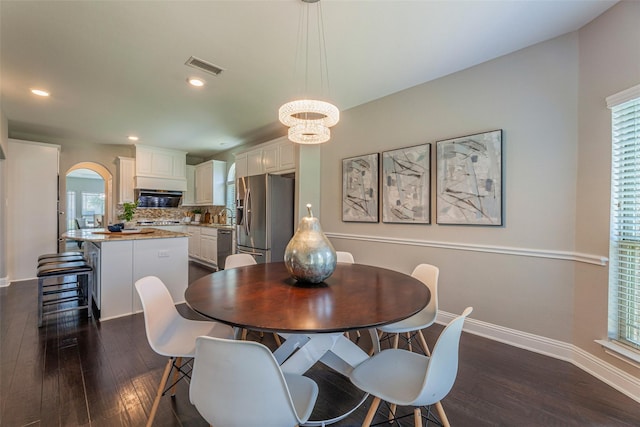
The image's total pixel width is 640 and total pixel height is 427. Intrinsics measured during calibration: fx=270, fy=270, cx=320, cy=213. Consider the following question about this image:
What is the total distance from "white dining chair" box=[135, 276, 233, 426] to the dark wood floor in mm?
338

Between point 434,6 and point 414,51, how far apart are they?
1.72 ft

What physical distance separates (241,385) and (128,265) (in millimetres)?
3042

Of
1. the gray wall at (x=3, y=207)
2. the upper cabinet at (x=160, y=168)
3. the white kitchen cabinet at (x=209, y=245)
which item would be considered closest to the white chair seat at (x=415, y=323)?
the white kitchen cabinet at (x=209, y=245)

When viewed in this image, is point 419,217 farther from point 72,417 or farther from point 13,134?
point 13,134

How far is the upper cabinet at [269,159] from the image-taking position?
13.8 ft

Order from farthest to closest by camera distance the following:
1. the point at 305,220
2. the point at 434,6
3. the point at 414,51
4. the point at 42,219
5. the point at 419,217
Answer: the point at 42,219
the point at 419,217
the point at 414,51
the point at 434,6
the point at 305,220

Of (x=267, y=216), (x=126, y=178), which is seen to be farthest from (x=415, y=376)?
(x=126, y=178)

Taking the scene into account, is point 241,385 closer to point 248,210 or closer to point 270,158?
point 248,210

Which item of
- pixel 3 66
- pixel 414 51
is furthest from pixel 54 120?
pixel 414 51

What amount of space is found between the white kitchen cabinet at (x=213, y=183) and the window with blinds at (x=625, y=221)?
6123mm

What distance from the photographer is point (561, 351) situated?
219 cm

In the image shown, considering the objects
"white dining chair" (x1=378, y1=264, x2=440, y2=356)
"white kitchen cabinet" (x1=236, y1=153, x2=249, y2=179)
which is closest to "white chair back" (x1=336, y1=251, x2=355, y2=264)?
"white dining chair" (x1=378, y1=264, x2=440, y2=356)

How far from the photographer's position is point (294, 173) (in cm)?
429

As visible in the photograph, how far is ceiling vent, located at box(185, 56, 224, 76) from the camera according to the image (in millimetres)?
2576
